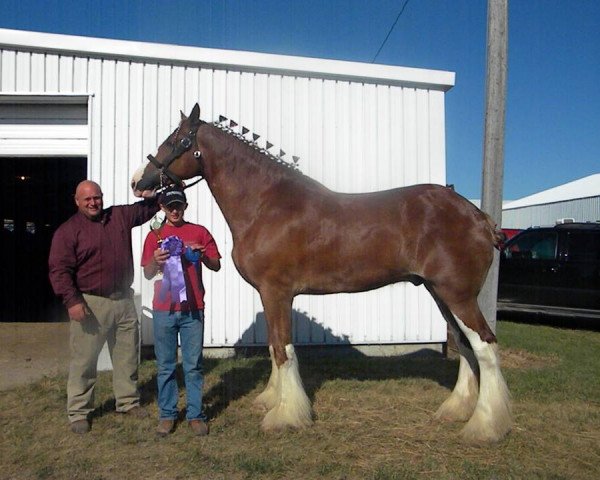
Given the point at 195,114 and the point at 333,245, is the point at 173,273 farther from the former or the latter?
the point at 195,114

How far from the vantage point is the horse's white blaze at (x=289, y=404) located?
4.26m

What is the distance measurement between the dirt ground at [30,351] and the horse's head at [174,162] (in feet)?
9.42

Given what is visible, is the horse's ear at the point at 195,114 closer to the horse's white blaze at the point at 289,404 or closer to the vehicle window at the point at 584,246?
the horse's white blaze at the point at 289,404

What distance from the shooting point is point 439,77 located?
7.29m

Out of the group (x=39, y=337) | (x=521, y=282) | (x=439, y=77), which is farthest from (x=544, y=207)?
(x=39, y=337)

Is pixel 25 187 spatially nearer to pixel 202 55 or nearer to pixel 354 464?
pixel 202 55

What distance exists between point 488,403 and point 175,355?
2.48m

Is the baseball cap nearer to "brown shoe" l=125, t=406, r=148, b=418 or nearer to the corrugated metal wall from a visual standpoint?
"brown shoe" l=125, t=406, r=148, b=418

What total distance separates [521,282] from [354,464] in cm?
810

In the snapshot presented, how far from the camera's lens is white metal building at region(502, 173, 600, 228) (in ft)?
92.9

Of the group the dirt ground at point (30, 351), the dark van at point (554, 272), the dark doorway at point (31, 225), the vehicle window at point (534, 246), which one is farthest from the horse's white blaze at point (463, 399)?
the dark doorway at point (31, 225)

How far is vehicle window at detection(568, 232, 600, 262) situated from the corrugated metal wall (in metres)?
17.8

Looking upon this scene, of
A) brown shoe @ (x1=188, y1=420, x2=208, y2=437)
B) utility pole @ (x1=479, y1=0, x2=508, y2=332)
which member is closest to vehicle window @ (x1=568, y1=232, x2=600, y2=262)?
utility pole @ (x1=479, y1=0, x2=508, y2=332)

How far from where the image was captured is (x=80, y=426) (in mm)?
4211
